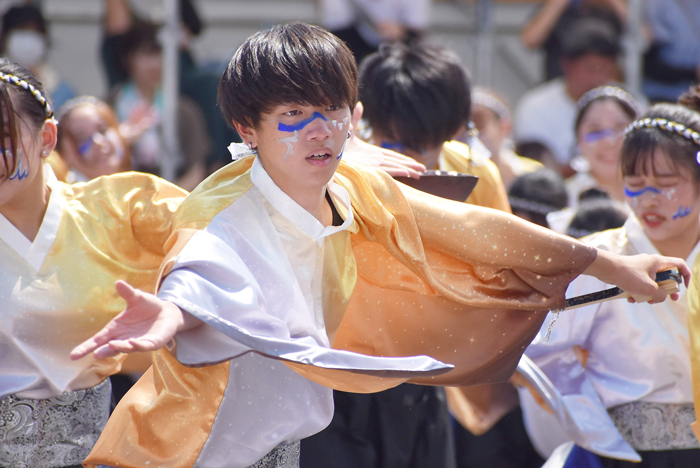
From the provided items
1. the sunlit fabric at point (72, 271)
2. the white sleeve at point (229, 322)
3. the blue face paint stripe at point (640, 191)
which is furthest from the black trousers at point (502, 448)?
the white sleeve at point (229, 322)

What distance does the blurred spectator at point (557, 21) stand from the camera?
5.34 m

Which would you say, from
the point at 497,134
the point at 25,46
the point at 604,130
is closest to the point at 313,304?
the point at 604,130

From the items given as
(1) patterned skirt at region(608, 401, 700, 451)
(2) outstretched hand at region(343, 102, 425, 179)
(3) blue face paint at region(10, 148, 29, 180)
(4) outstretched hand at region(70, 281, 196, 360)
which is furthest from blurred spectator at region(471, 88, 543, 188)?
(4) outstretched hand at region(70, 281, 196, 360)

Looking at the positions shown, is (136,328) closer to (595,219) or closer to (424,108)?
(424,108)

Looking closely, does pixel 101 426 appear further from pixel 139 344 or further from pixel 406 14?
pixel 406 14

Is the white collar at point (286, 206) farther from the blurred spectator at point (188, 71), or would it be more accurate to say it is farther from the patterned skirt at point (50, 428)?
the blurred spectator at point (188, 71)

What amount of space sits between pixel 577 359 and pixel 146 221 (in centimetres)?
130

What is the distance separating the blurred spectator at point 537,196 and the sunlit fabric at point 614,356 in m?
1.04

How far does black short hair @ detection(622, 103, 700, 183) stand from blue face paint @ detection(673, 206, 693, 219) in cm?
8

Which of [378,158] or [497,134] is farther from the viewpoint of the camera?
[497,134]

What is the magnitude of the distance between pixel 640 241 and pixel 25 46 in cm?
378

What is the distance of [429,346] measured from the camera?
204cm

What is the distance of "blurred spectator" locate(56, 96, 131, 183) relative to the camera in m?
3.62

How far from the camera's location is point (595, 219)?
3.20m
